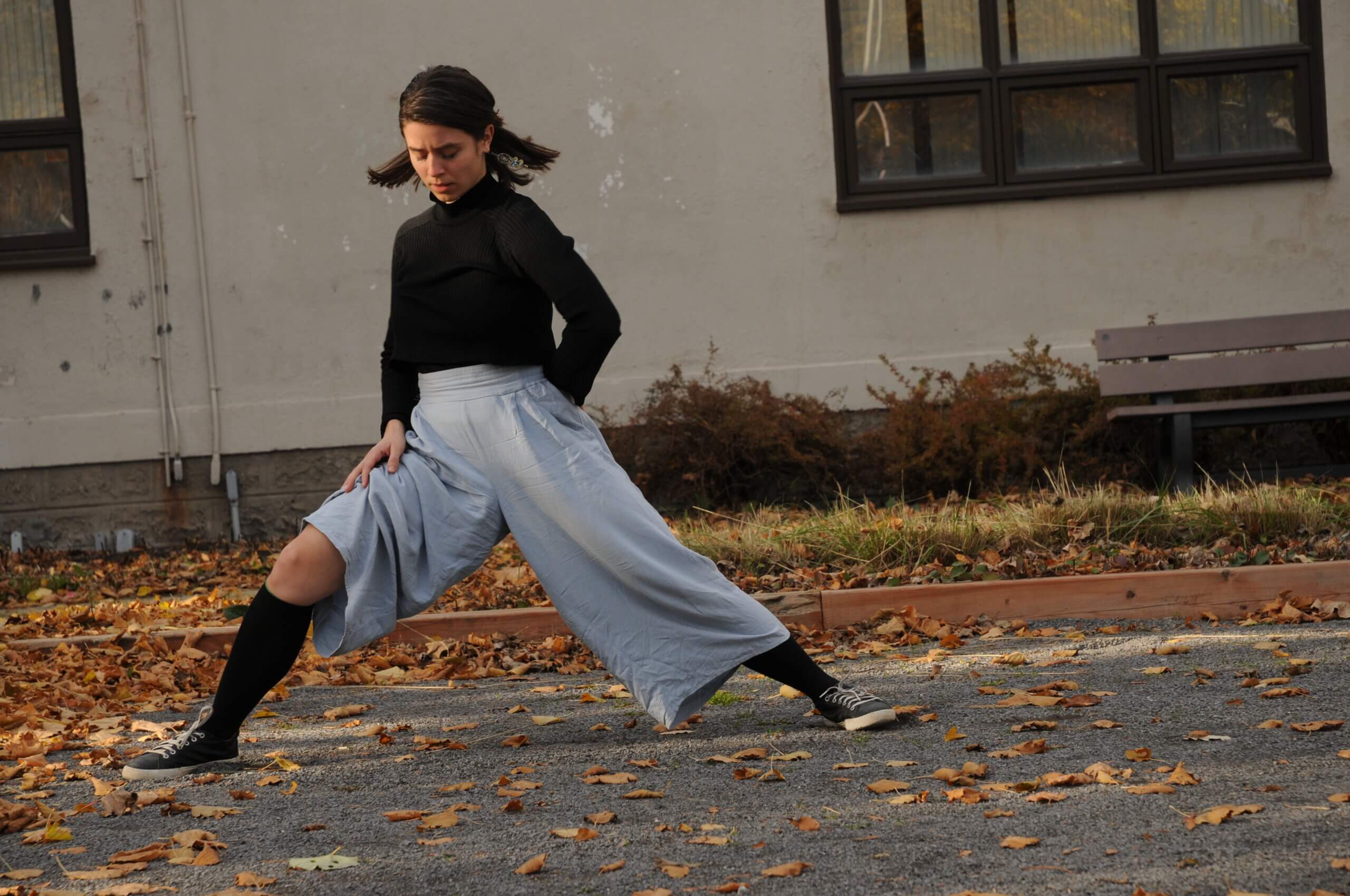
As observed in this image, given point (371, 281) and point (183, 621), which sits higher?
point (371, 281)

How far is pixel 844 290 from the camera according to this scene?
31.2 ft

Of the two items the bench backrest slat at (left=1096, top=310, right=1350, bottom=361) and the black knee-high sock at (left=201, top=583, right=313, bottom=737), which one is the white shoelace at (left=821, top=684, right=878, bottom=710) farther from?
the bench backrest slat at (left=1096, top=310, right=1350, bottom=361)

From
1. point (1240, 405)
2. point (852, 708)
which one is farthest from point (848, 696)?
point (1240, 405)

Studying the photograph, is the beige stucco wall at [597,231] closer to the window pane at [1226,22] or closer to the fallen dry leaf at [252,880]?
the window pane at [1226,22]

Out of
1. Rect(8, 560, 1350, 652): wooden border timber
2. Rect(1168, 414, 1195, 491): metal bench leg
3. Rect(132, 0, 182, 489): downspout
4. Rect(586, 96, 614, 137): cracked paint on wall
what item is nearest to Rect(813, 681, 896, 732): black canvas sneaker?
Rect(8, 560, 1350, 652): wooden border timber

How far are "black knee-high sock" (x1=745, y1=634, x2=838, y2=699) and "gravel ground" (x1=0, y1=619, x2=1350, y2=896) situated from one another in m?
0.14

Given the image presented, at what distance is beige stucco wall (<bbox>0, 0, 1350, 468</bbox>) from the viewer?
9438 mm

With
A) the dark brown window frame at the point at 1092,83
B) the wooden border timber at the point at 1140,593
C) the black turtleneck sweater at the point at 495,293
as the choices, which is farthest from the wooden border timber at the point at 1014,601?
the dark brown window frame at the point at 1092,83

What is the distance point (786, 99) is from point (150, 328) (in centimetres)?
449

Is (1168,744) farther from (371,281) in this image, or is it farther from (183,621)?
(371,281)

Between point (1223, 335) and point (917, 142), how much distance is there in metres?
2.39

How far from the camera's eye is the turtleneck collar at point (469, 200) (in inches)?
151

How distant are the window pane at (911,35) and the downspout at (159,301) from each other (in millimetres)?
4700

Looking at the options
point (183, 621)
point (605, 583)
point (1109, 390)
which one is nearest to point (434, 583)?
point (605, 583)
